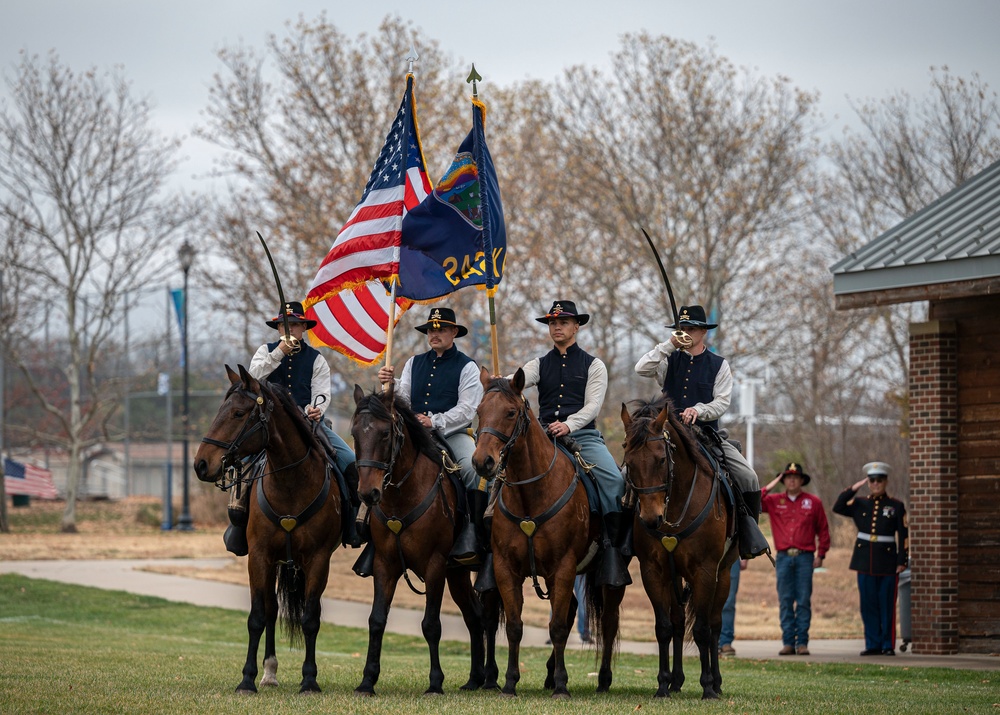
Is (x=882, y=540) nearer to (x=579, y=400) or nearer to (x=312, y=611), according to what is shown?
(x=579, y=400)

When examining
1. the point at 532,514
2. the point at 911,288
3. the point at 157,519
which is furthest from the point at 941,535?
the point at 157,519

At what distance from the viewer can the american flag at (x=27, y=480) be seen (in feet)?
150

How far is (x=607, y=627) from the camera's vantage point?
11398 millimetres

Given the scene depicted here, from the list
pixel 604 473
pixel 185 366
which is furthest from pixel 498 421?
pixel 185 366

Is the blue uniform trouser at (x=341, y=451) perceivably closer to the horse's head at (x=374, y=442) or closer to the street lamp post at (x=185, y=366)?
the horse's head at (x=374, y=442)

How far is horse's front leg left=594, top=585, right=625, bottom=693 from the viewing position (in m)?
11.2

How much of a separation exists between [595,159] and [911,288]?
16827 millimetres

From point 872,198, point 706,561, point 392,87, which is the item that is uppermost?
point 392,87

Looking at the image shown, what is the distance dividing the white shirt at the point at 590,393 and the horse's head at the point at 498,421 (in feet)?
3.38

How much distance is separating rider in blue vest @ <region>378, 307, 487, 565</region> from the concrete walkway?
480cm

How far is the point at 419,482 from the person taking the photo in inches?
422

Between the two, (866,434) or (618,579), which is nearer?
(618,579)

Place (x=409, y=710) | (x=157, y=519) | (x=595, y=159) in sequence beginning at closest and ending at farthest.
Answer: (x=409, y=710), (x=595, y=159), (x=157, y=519)

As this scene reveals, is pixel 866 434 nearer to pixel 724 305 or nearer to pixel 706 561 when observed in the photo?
pixel 724 305
